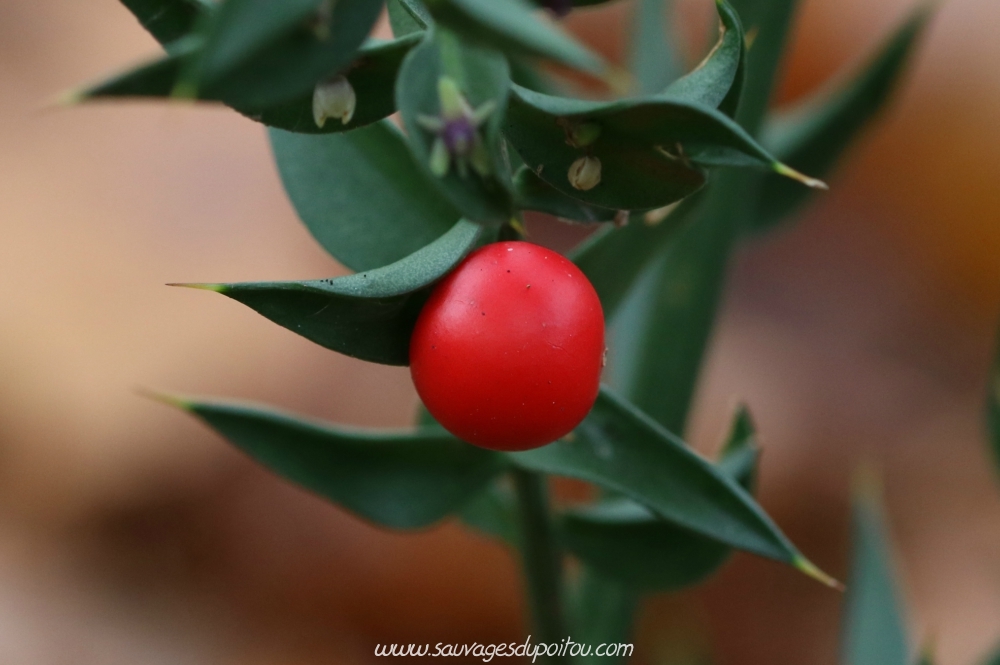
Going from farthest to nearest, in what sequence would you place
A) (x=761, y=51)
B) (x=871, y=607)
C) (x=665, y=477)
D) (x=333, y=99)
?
(x=871, y=607)
(x=761, y=51)
(x=665, y=477)
(x=333, y=99)

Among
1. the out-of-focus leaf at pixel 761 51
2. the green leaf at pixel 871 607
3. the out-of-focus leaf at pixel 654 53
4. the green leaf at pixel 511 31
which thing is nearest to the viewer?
the green leaf at pixel 511 31

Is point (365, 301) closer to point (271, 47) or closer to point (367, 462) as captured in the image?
point (271, 47)

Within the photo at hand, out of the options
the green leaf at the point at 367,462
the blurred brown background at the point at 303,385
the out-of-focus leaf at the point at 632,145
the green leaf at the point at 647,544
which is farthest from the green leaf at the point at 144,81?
the blurred brown background at the point at 303,385

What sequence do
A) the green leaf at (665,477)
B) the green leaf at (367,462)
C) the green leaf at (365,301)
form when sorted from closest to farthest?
the green leaf at (365,301)
the green leaf at (665,477)
the green leaf at (367,462)

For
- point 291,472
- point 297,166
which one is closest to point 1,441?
point 291,472

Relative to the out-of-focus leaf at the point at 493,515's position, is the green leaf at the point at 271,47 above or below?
above

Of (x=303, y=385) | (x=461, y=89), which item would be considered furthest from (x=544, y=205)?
(x=303, y=385)

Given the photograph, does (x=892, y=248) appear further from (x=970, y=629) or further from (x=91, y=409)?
(x=91, y=409)

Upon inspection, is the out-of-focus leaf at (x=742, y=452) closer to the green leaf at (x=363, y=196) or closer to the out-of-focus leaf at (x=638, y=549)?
the out-of-focus leaf at (x=638, y=549)
